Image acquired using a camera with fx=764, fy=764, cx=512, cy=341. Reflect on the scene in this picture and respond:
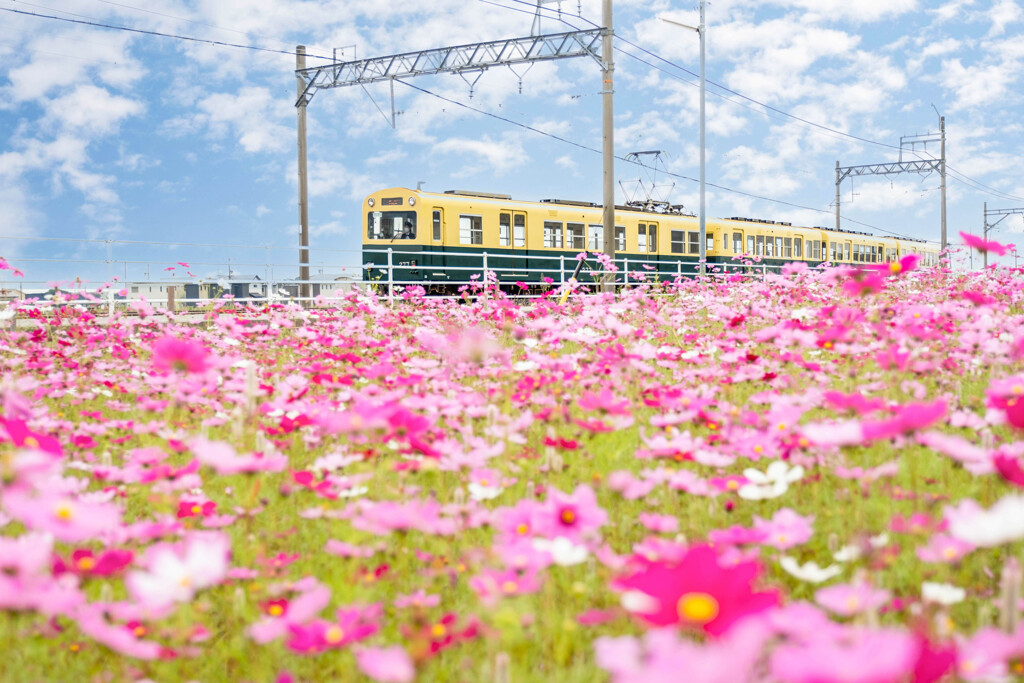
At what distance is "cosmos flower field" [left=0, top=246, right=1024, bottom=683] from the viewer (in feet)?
3.25

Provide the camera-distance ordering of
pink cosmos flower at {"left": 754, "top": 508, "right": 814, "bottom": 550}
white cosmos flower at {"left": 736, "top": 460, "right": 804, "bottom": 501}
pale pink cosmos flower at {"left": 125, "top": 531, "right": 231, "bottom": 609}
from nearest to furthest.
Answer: pale pink cosmos flower at {"left": 125, "top": 531, "right": 231, "bottom": 609} < pink cosmos flower at {"left": 754, "top": 508, "right": 814, "bottom": 550} < white cosmos flower at {"left": 736, "top": 460, "right": 804, "bottom": 501}

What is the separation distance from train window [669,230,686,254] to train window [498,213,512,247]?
225 inches

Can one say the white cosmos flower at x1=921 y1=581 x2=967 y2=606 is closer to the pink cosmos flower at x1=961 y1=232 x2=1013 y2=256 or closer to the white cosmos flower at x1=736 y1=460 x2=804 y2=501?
the white cosmos flower at x1=736 y1=460 x2=804 y2=501

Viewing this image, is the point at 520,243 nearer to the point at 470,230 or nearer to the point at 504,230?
the point at 504,230

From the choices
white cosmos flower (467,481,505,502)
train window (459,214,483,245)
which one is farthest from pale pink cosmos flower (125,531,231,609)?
train window (459,214,483,245)

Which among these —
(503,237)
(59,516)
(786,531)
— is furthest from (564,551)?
(503,237)

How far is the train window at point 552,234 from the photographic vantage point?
57.5 feet

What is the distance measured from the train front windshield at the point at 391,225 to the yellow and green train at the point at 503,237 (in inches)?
0.8

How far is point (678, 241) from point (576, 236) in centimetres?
412

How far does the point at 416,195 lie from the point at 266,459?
1463 cm

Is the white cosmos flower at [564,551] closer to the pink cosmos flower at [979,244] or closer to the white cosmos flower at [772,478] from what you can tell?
the white cosmos flower at [772,478]

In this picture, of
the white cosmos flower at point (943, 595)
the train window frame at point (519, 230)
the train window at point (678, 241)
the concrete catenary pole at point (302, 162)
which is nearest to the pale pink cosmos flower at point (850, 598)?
the white cosmos flower at point (943, 595)

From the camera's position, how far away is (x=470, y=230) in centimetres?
1630

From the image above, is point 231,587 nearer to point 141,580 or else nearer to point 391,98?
point 141,580
